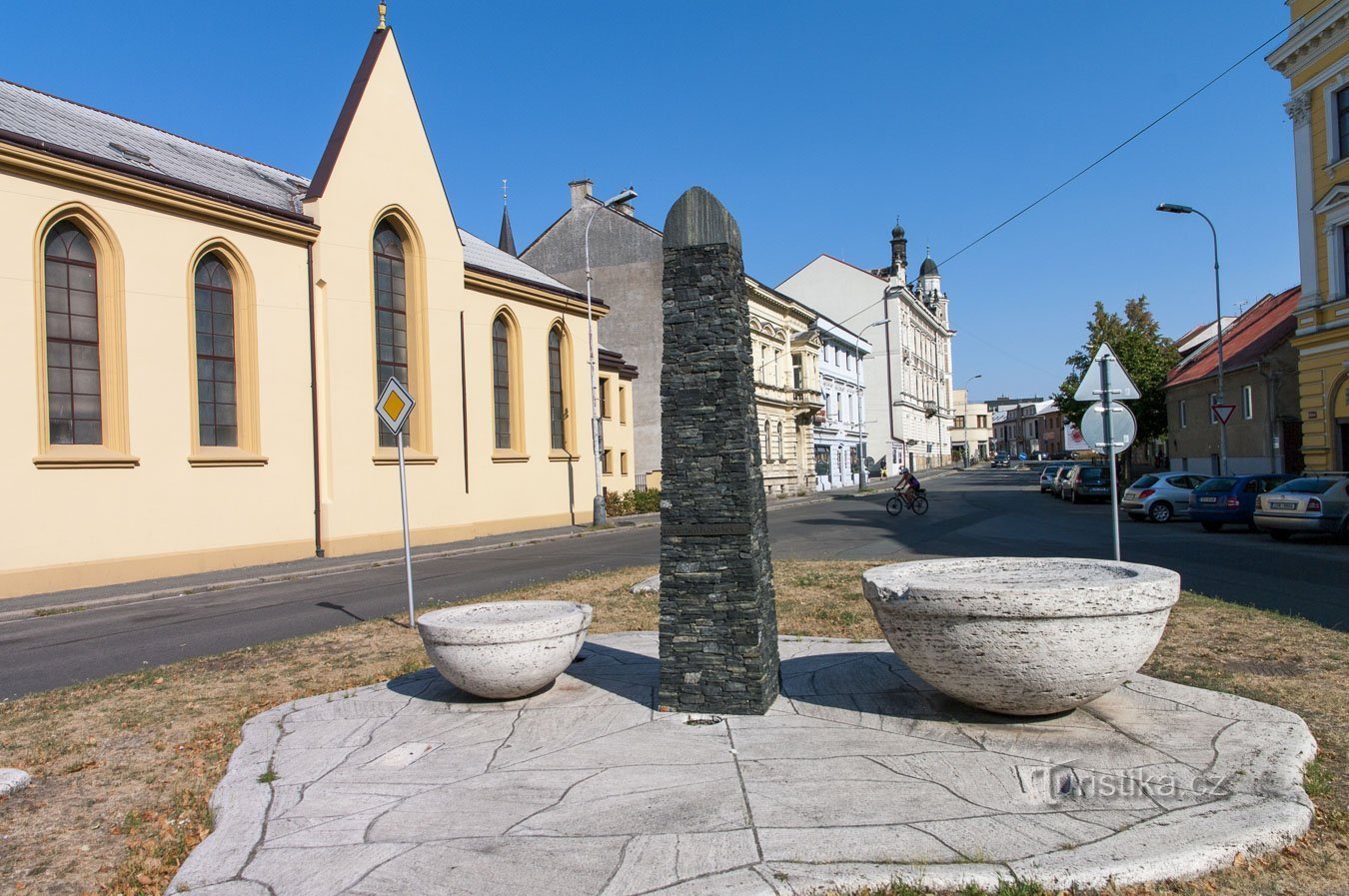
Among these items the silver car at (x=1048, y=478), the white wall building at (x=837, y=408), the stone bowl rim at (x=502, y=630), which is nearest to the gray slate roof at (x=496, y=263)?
the stone bowl rim at (x=502, y=630)

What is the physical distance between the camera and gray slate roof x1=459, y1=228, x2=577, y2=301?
94.7ft

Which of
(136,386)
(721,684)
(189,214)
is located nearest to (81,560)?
(136,386)

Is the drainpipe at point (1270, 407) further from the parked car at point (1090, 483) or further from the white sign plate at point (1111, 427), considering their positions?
the white sign plate at point (1111, 427)

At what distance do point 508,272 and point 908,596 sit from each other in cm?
2628

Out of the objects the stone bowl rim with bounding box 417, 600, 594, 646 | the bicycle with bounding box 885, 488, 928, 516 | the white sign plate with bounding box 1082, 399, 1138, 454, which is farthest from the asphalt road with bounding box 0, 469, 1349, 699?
the stone bowl rim with bounding box 417, 600, 594, 646

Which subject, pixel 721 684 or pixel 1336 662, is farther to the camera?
pixel 1336 662

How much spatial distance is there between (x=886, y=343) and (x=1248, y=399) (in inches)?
1206

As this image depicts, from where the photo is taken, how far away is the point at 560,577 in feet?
49.2

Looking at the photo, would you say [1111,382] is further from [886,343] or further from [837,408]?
[886,343]

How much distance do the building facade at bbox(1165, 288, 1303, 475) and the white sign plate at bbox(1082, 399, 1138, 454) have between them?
68.5 feet

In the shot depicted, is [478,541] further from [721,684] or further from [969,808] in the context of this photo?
[969,808]

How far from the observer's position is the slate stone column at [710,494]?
5.64m

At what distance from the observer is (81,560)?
16.5 m

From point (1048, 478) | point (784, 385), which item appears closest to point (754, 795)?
point (1048, 478)
